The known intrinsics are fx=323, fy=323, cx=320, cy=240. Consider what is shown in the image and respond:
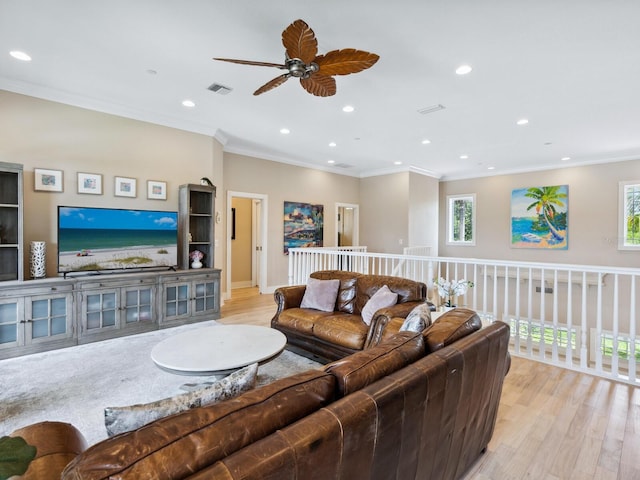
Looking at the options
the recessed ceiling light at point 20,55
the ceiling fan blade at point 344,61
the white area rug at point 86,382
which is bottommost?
the white area rug at point 86,382

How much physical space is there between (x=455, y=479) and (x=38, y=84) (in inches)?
216

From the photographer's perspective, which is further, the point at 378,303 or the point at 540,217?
the point at 540,217

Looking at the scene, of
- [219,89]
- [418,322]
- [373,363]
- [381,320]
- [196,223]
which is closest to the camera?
[373,363]

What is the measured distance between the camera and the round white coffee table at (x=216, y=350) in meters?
2.14

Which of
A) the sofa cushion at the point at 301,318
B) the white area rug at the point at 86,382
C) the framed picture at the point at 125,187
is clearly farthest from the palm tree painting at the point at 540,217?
the framed picture at the point at 125,187

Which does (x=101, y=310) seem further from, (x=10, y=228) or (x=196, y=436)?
(x=196, y=436)

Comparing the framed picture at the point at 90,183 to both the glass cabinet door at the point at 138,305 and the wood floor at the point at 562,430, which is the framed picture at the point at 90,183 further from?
the wood floor at the point at 562,430

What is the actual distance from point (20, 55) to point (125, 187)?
1.73 metres

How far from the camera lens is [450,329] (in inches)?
67.9

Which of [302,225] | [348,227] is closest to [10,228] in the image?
[302,225]

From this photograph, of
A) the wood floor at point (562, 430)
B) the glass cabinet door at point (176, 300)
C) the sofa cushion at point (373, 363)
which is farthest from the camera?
the glass cabinet door at point (176, 300)

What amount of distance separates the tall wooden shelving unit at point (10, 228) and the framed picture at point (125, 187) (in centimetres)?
103

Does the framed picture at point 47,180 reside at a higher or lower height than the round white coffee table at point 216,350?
higher

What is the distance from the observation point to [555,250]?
292 inches
